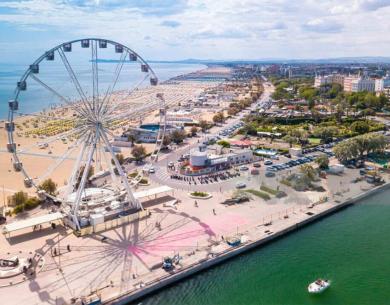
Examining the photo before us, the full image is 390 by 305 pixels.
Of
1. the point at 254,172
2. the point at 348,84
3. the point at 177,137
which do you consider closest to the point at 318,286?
the point at 254,172

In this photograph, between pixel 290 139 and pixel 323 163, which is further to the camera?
pixel 290 139

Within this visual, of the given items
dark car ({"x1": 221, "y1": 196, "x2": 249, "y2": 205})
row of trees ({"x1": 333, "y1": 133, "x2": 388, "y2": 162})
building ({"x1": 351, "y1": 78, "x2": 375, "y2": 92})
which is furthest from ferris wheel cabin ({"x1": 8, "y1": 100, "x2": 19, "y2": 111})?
building ({"x1": 351, "y1": 78, "x2": 375, "y2": 92})

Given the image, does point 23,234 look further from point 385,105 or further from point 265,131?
point 385,105

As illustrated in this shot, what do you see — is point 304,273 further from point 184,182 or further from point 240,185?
point 184,182

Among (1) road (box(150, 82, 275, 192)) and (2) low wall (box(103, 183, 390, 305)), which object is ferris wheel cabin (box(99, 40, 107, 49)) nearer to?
(1) road (box(150, 82, 275, 192))

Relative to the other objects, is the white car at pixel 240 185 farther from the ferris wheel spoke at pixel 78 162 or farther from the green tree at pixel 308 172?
the ferris wheel spoke at pixel 78 162

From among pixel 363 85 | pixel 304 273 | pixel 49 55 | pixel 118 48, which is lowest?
pixel 304 273

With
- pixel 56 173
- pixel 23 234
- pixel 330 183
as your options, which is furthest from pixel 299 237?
pixel 56 173
